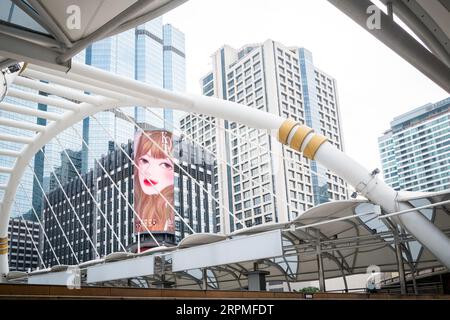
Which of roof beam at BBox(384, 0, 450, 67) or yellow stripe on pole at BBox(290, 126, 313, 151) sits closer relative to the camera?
roof beam at BBox(384, 0, 450, 67)

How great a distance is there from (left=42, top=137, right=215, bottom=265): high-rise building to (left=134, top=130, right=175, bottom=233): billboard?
144 feet

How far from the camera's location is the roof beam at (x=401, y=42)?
4.25 meters

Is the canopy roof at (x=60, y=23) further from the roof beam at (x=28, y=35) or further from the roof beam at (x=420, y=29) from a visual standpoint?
the roof beam at (x=420, y=29)

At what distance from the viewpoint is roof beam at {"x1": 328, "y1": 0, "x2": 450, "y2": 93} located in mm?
4246

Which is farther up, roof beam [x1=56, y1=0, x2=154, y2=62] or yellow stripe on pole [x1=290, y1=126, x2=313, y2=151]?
yellow stripe on pole [x1=290, y1=126, x2=313, y2=151]

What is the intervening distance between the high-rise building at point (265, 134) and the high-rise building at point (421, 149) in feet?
42.6

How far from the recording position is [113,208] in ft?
304

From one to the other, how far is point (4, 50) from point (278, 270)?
1928 cm

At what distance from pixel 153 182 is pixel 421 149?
7152 centimetres

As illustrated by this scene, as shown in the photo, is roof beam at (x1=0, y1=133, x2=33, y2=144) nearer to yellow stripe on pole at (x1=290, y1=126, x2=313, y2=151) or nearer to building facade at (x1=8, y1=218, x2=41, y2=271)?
yellow stripe on pole at (x1=290, y1=126, x2=313, y2=151)

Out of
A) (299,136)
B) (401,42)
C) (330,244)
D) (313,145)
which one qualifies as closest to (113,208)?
(330,244)

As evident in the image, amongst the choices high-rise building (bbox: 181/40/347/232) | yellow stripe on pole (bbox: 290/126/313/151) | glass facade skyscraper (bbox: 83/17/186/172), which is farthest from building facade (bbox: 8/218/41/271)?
yellow stripe on pole (bbox: 290/126/313/151)

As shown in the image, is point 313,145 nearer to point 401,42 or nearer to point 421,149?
point 401,42

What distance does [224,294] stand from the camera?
5438 mm
